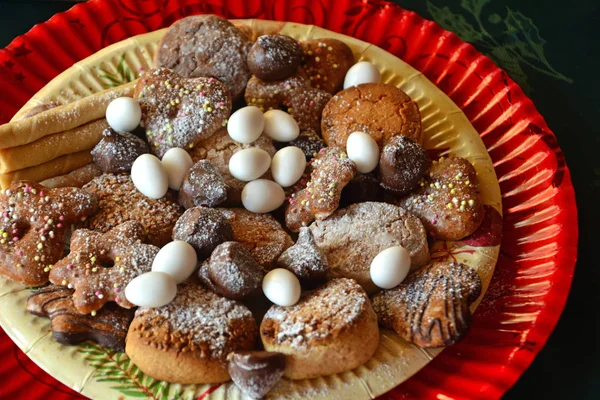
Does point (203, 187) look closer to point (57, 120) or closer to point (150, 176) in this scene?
point (150, 176)

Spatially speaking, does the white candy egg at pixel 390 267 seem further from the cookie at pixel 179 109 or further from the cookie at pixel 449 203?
the cookie at pixel 179 109

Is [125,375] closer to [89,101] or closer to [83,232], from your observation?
[83,232]

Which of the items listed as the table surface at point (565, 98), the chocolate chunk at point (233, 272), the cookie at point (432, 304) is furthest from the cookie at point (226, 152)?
the table surface at point (565, 98)

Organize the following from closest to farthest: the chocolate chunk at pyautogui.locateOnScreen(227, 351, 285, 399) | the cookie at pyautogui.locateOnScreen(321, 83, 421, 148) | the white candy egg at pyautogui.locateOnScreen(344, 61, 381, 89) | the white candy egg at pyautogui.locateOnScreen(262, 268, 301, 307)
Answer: the chocolate chunk at pyautogui.locateOnScreen(227, 351, 285, 399) < the white candy egg at pyautogui.locateOnScreen(262, 268, 301, 307) < the cookie at pyautogui.locateOnScreen(321, 83, 421, 148) < the white candy egg at pyautogui.locateOnScreen(344, 61, 381, 89)

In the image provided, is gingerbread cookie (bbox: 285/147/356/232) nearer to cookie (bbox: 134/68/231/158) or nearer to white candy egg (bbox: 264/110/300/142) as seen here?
white candy egg (bbox: 264/110/300/142)

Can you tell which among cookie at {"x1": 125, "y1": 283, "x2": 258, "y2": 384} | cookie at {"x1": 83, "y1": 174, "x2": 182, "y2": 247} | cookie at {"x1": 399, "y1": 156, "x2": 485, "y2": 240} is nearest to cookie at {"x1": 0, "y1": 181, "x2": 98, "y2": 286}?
cookie at {"x1": 83, "y1": 174, "x2": 182, "y2": 247}

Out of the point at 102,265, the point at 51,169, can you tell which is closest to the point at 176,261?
the point at 102,265
